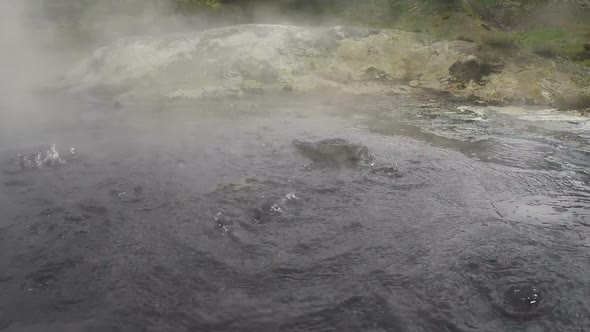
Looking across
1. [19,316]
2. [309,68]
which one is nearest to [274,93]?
[309,68]

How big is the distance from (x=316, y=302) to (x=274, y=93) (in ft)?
40.0

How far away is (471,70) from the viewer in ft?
51.5

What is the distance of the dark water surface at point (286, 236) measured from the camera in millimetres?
3883

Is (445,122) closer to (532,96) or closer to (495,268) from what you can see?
(532,96)

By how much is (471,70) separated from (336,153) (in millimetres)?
10077

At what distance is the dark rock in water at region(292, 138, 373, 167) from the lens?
803 centimetres

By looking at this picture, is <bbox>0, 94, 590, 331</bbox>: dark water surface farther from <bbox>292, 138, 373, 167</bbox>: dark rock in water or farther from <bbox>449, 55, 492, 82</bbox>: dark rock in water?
<bbox>449, 55, 492, 82</bbox>: dark rock in water

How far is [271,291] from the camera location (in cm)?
416

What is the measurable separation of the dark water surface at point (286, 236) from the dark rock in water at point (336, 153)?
311 mm

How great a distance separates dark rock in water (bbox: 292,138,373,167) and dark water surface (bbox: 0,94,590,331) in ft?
1.02

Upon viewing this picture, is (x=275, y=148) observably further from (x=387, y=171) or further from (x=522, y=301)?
(x=522, y=301)

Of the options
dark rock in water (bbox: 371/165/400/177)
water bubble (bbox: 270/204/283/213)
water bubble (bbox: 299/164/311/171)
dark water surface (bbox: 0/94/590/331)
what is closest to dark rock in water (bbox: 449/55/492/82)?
dark water surface (bbox: 0/94/590/331)

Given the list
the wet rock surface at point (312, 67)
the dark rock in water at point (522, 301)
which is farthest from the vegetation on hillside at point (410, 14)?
the dark rock in water at point (522, 301)

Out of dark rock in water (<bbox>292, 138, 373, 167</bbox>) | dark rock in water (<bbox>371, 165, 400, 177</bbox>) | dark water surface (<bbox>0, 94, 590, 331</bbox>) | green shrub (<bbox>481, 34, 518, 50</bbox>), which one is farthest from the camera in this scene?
green shrub (<bbox>481, 34, 518, 50</bbox>)
